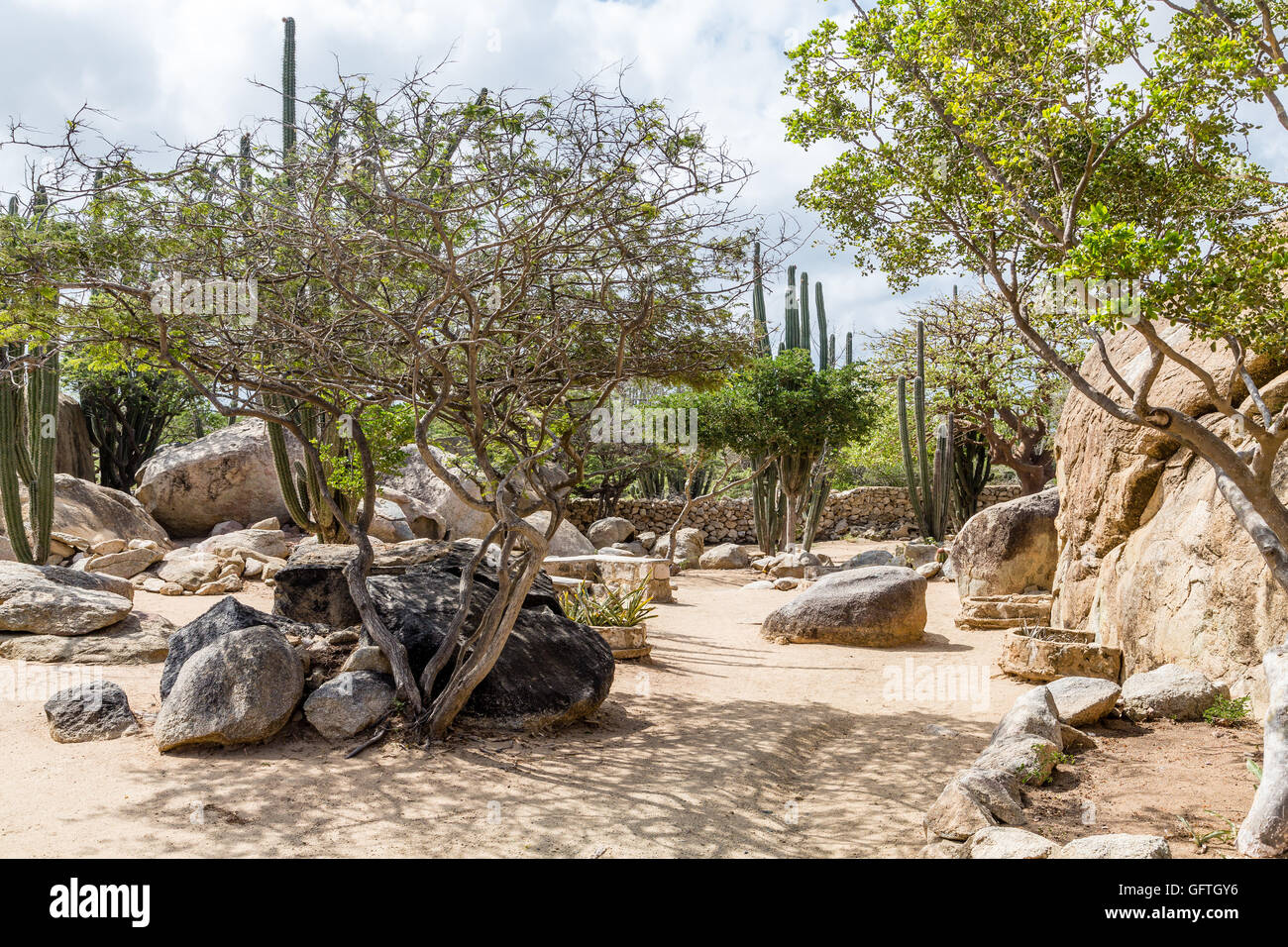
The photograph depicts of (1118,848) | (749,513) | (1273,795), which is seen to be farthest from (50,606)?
(749,513)

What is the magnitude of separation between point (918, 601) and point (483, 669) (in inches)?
241

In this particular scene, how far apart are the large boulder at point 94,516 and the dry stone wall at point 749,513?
10.3 metres

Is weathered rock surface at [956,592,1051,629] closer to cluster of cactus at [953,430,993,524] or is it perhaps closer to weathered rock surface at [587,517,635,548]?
cluster of cactus at [953,430,993,524]

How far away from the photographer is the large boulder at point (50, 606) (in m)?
7.42

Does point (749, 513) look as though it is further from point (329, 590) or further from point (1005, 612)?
point (329, 590)

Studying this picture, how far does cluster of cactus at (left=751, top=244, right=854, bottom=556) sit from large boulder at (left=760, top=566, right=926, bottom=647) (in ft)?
24.3

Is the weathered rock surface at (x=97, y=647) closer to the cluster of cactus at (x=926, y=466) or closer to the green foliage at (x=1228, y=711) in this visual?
the green foliage at (x=1228, y=711)

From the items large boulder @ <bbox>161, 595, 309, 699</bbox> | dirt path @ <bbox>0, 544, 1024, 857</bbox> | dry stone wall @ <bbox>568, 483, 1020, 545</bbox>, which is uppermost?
dry stone wall @ <bbox>568, 483, 1020, 545</bbox>

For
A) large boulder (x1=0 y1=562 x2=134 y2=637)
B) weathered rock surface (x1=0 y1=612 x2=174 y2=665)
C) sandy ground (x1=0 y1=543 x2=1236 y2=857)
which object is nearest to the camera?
sandy ground (x1=0 y1=543 x2=1236 y2=857)

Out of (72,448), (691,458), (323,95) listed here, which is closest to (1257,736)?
(323,95)

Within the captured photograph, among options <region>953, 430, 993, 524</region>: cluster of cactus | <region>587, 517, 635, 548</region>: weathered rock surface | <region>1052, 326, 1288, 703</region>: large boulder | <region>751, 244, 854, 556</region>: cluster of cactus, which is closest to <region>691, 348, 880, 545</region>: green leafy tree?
<region>751, 244, 854, 556</region>: cluster of cactus

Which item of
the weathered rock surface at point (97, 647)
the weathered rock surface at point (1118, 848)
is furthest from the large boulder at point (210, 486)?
the weathered rock surface at point (1118, 848)

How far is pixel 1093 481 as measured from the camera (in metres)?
8.41

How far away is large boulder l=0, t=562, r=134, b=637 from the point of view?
7.42 meters
